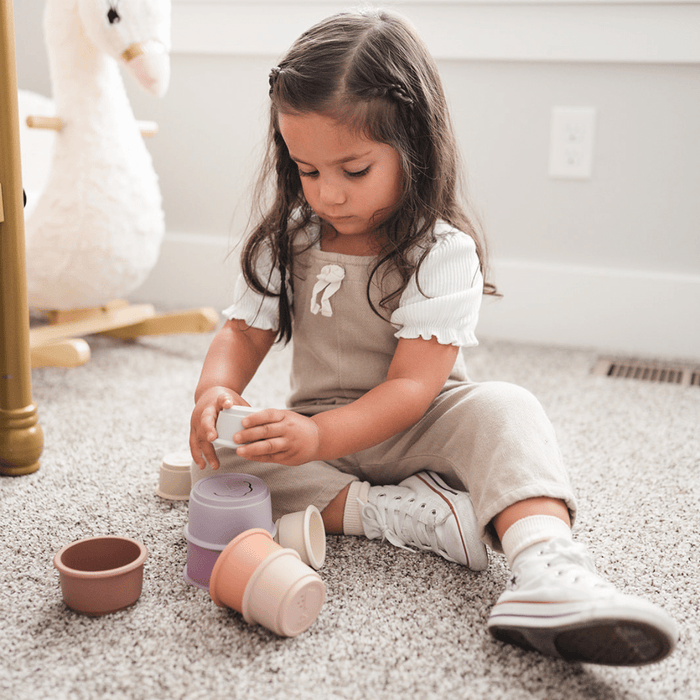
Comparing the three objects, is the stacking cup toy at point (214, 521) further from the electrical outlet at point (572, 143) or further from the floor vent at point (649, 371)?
the electrical outlet at point (572, 143)

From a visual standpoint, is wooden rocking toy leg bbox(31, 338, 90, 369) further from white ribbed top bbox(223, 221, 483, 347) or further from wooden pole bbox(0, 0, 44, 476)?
white ribbed top bbox(223, 221, 483, 347)

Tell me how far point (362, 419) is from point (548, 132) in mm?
1008

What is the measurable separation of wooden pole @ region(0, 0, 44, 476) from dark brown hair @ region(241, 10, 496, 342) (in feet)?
0.83

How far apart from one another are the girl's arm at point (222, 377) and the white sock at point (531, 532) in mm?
276

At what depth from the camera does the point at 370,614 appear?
653mm

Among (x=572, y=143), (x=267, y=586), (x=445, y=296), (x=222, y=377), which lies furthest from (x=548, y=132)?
(x=267, y=586)

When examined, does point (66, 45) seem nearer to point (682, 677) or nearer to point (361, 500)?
point (361, 500)

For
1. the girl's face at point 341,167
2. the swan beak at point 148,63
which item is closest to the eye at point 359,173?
the girl's face at point 341,167

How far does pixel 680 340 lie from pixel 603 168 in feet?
1.21

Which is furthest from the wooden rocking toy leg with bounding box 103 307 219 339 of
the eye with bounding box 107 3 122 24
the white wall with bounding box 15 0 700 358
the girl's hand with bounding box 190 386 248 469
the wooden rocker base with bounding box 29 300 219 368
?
the girl's hand with bounding box 190 386 248 469

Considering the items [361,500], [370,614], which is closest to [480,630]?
[370,614]

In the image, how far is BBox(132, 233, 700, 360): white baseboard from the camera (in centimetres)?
150

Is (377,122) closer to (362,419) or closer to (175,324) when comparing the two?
(362,419)

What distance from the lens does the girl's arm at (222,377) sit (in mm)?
714
